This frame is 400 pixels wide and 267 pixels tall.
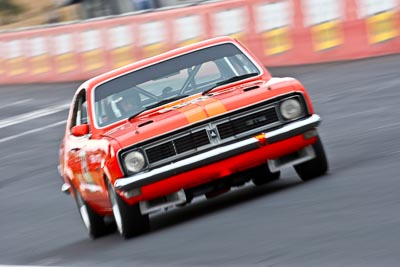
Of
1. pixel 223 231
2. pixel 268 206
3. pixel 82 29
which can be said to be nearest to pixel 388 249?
pixel 223 231

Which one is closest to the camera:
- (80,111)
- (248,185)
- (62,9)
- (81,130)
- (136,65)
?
(81,130)

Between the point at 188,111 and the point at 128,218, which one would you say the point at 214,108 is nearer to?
the point at 188,111

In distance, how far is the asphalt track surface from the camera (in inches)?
283

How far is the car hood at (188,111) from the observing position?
9430 millimetres

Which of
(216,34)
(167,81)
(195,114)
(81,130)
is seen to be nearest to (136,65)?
(167,81)

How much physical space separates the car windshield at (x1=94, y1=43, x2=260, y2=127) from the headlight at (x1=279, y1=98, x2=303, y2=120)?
853 millimetres

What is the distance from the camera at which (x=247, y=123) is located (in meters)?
9.52

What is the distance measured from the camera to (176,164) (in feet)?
30.6

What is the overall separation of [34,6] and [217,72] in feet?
174

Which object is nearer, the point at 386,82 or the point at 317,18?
the point at 386,82

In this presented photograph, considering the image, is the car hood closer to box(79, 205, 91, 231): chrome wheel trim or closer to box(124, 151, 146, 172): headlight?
box(124, 151, 146, 172): headlight

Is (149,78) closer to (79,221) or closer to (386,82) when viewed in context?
(79,221)

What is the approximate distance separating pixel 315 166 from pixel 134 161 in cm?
158

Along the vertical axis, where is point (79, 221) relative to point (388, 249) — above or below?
below
